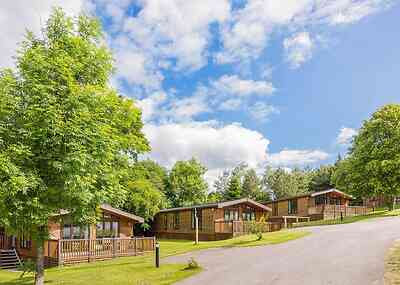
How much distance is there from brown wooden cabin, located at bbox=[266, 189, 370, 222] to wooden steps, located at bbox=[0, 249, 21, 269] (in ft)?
87.7

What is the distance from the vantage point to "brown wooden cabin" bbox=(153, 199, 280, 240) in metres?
36.1

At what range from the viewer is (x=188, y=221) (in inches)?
Answer: 1697

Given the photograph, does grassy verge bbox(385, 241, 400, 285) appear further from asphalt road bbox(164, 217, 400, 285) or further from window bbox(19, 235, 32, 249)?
window bbox(19, 235, 32, 249)

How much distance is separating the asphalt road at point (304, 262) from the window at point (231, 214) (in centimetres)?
1529

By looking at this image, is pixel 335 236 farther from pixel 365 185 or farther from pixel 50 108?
pixel 365 185

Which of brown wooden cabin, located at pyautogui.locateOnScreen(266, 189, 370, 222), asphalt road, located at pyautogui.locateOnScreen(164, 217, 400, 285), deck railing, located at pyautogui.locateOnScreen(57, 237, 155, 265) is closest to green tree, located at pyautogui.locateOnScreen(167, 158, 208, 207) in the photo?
brown wooden cabin, located at pyautogui.locateOnScreen(266, 189, 370, 222)

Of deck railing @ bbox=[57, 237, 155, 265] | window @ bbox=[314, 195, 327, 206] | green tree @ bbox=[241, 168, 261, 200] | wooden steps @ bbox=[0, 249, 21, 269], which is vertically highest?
green tree @ bbox=[241, 168, 261, 200]

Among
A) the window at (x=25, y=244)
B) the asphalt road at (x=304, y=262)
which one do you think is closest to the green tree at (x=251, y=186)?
the window at (x=25, y=244)

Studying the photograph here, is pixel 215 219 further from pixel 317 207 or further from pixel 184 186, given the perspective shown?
pixel 184 186

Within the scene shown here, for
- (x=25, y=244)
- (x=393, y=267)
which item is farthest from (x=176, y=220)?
(x=393, y=267)

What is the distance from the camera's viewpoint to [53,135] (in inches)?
533

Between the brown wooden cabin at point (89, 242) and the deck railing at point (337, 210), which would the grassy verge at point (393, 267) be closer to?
the brown wooden cabin at point (89, 242)

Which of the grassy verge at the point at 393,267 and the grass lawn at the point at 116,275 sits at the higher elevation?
the grassy verge at the point at 393,267

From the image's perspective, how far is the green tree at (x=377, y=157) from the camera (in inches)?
1650
